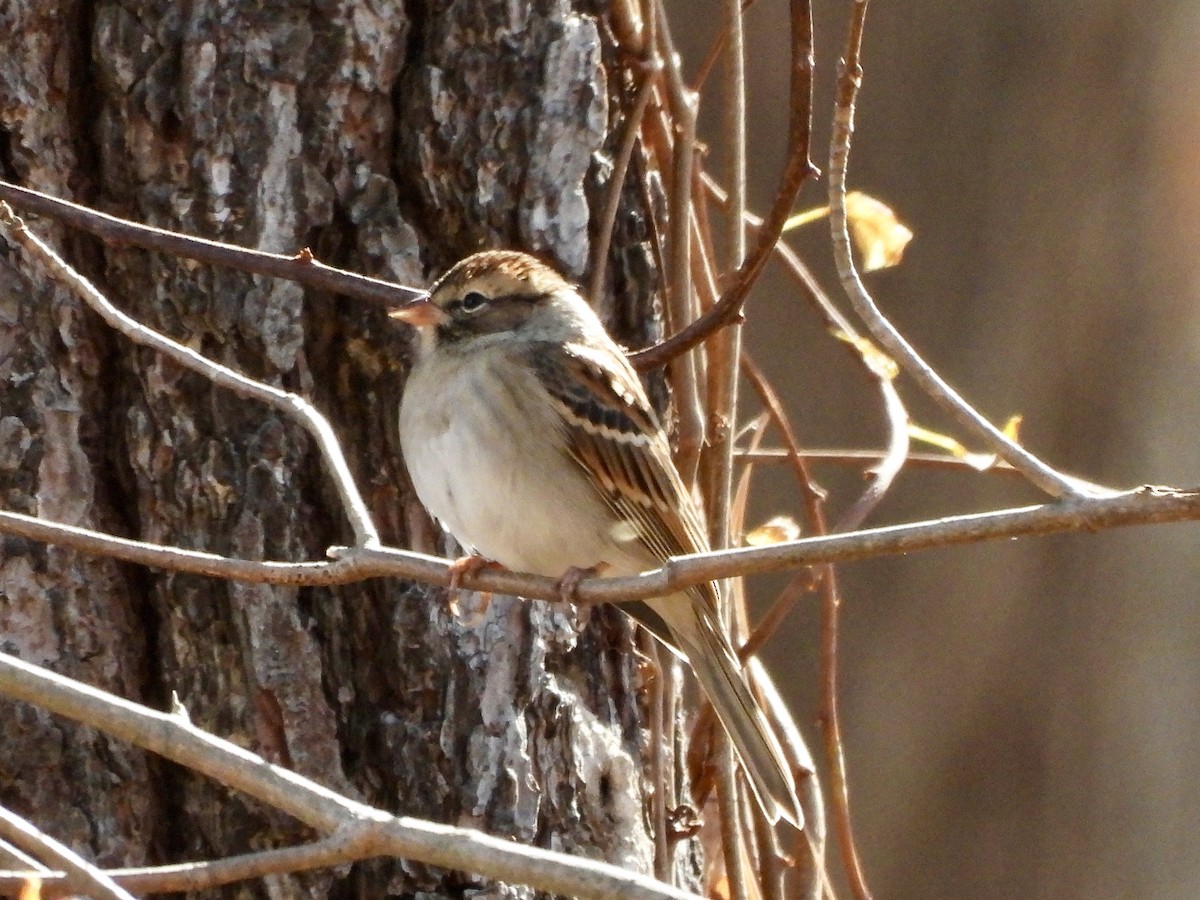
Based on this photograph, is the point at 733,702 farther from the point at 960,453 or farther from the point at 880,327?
the point at 880,327

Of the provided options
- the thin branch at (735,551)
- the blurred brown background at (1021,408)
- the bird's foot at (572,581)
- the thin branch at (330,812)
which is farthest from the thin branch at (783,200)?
the blurred brown background at (1021,408)

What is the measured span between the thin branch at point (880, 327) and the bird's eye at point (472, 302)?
3.12 ft

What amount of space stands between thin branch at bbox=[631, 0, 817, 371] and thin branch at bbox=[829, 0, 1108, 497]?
0.14 m

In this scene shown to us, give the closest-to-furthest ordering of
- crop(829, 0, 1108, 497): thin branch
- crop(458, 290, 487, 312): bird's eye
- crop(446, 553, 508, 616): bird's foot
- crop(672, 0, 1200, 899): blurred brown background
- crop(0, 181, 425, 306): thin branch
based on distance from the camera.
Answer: crop(829, 0, 1108, 497): thin branch → crop(446, 553, 508, 616): bird's foot → crop(0, 181, 425, 306): thin branch → crop(458, 290, 487, 312): bird's eye → crop(672, 0, 1200, 899): blurred brown background

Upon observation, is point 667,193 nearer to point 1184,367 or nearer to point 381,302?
point 381,302

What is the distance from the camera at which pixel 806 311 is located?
5.44 meters

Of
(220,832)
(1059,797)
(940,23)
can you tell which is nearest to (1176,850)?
(1059,797)

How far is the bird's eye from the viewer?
314cm

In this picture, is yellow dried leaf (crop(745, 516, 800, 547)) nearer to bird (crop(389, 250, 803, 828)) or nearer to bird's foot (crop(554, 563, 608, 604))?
bird (crop(389, 250, 803, 828))

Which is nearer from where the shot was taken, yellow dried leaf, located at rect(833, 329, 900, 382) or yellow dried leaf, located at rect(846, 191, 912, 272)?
yellow dried leaf, located at rect(846, 191, 912, 272)

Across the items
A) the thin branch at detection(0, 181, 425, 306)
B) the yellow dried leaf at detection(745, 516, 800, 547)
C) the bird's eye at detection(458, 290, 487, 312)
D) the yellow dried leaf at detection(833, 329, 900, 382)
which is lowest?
the yellow dried leaf at detection(745, 516, 800, 547)

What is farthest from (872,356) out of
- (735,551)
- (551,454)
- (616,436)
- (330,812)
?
(330,812)

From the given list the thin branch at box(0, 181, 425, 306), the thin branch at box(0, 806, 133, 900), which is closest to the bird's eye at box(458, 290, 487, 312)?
the thin branch at box(0, 181, 425, 306)

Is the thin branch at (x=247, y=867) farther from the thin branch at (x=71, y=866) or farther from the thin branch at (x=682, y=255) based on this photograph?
the thin branch at (x=682, y=255)
